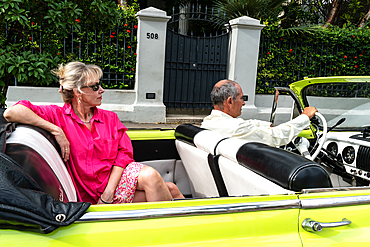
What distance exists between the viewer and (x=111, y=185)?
2258 millimetres

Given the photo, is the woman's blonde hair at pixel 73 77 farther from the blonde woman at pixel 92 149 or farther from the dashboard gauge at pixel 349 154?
the dashboard gauge at pixel 349 154

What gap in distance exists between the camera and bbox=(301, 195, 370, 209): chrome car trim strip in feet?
4.91

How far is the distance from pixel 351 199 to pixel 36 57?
306 centimetres

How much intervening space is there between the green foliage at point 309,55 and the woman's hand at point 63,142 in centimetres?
836

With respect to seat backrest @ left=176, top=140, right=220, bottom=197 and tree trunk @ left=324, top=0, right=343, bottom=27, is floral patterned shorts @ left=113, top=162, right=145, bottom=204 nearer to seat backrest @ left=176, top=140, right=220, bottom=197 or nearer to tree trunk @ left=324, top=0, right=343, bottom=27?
seat backrest @ left=176, top=140, right=220, bottom=197

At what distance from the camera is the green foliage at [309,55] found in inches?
385

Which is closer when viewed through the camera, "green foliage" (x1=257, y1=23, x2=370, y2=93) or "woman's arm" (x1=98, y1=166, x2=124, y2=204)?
"woman's arm" (x1=98, y1=166, x2=124, y2=204)

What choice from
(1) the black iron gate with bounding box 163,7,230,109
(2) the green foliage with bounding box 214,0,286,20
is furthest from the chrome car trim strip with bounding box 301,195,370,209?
(2) the green foliage with bounding box 214,0,286,20

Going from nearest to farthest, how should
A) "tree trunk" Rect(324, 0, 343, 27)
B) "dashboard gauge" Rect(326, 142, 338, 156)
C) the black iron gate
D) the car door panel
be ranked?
the car door panel → "dashboard gauge" Rect(326, 142, 338, 156) → the black iron gate → "tree trunk" Rect(324, 0, 343, 27)

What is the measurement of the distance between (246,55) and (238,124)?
6883 mm

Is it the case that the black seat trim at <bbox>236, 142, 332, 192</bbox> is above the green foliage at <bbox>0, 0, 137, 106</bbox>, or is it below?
below

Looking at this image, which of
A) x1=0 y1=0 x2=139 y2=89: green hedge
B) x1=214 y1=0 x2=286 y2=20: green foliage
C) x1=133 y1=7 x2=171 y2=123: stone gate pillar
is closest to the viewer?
x1=0 y1=0 x2=139 y2=89: green hedge

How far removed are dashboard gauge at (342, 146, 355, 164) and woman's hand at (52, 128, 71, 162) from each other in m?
2.52

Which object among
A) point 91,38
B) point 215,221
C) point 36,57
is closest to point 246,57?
point 91,38
